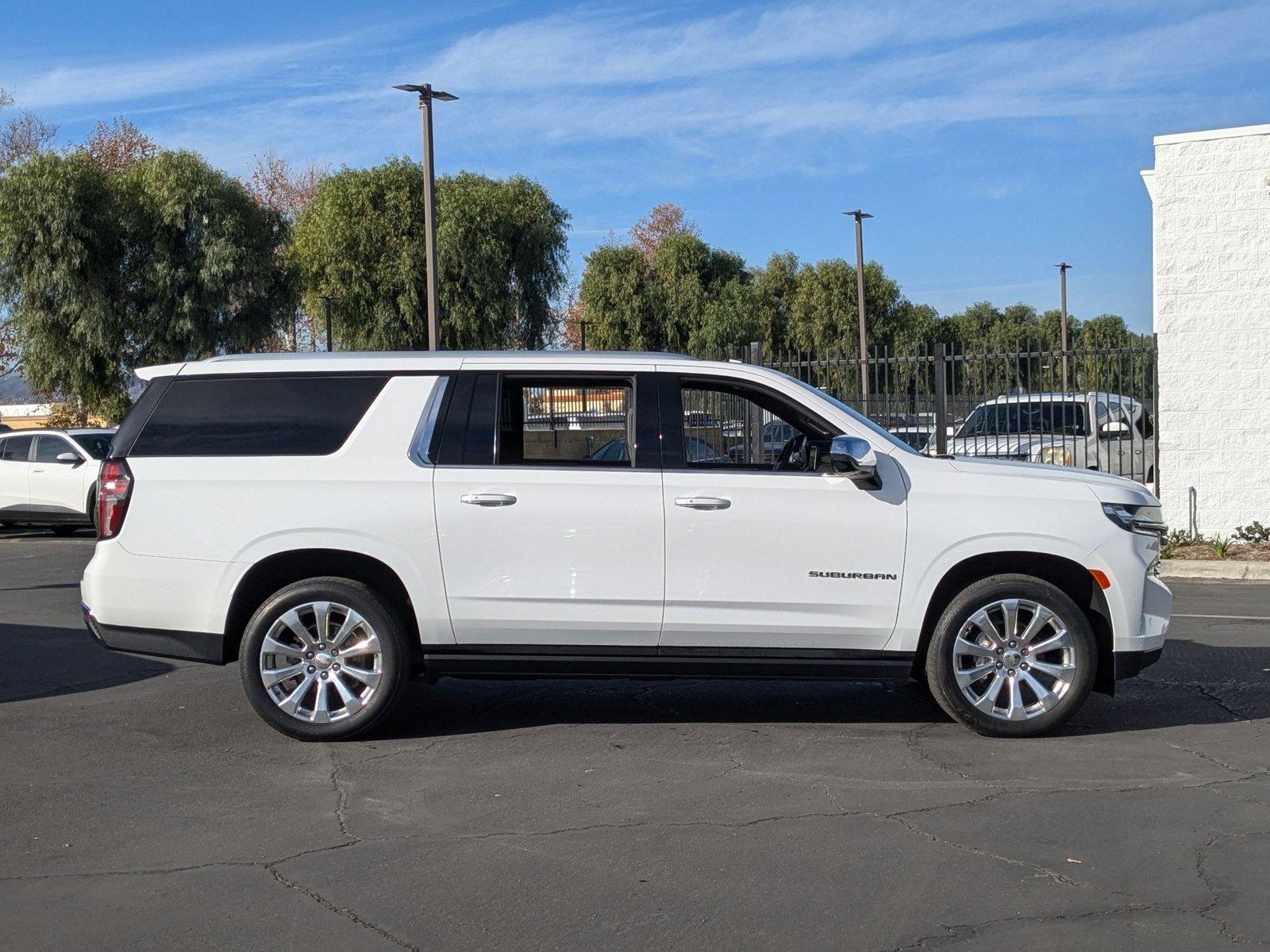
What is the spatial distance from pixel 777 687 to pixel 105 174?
3512cm

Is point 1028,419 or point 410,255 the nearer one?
point 1028,419

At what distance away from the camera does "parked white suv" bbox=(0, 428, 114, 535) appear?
19.6 metres

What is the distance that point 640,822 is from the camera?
5.29 metres

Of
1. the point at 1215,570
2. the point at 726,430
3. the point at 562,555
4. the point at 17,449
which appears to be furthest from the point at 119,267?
the point at 562,555

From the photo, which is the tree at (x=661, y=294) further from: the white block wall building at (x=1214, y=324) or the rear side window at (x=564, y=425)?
the rear side window at (x=564, y=425)

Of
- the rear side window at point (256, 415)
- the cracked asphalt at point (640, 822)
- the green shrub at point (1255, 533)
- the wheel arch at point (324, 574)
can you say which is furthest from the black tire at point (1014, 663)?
the green shrub at point (1255, 533)

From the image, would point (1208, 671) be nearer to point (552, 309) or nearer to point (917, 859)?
point (917, 859)

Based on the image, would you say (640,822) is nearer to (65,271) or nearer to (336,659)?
(336,659)

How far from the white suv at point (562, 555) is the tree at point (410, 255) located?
116 ft

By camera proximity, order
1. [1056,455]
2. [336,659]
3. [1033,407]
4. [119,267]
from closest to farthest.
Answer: [336,659] → [1056,455] → [1033,407] → [119,267]

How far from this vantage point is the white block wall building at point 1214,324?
1567 cm

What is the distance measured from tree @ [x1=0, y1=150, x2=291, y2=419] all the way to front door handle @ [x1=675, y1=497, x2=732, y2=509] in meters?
33.1

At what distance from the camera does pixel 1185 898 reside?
4387 mm

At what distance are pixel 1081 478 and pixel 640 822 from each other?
9.66ft
